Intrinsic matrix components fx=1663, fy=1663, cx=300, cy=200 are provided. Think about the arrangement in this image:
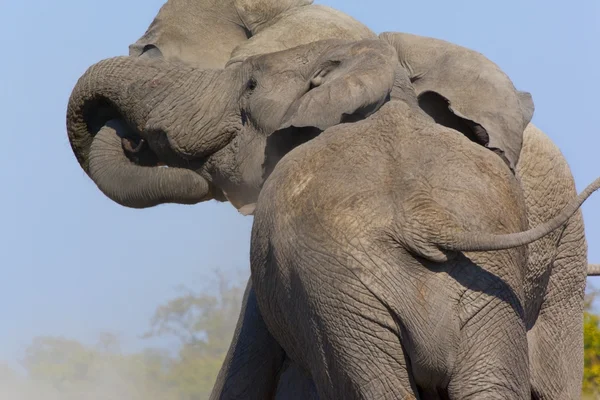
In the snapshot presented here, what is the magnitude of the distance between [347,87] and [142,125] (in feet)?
2.78

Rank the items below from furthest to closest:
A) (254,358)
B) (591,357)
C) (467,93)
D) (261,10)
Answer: (591,357) < (261,10) < (254,358) < (467,93)

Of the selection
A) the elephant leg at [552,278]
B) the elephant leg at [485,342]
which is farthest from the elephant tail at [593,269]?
the elephant leg at [485,342]

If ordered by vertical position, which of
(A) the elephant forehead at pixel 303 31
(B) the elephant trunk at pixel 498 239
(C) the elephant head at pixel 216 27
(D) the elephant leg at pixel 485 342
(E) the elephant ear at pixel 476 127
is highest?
(C) the elephant head at pixel 216 27

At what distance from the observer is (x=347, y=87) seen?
12.5 feet

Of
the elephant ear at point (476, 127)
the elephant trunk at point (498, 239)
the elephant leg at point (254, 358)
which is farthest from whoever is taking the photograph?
the elephant leg at point (254, 358)

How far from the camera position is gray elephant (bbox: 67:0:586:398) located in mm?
4230

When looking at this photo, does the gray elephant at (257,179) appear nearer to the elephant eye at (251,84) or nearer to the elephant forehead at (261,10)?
the elephant forehead at (261,10)

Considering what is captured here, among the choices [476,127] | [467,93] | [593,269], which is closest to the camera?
[476,127]

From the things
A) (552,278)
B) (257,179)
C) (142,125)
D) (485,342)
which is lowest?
(485,342)

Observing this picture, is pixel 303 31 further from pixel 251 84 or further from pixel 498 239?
pixel 498 239

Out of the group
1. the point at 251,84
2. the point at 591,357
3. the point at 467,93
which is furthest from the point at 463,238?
the point at 591,357

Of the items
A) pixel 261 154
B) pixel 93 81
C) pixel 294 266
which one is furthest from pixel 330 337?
pixel 93 81

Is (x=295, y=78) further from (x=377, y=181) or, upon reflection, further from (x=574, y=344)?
(x=574, y=344)

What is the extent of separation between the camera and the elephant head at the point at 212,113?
12.6 feet
